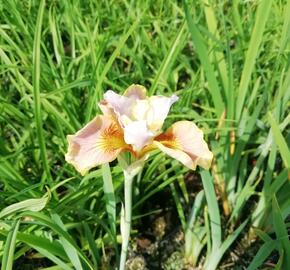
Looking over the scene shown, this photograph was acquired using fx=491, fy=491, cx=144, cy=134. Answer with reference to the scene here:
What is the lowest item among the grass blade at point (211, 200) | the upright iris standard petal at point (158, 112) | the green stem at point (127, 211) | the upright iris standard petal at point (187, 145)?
the grass blade at point (211, 200)

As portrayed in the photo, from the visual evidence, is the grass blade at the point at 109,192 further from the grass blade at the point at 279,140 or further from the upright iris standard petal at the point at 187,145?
the grass blade at the point at 279,140

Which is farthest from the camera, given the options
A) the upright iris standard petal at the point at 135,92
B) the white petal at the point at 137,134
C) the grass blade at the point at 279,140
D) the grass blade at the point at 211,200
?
the grass blade at the point at 211,200

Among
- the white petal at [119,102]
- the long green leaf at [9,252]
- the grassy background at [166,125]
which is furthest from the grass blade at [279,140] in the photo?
the long green leaf at [9,252]

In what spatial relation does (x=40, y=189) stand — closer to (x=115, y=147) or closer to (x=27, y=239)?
(x=27, y=239)

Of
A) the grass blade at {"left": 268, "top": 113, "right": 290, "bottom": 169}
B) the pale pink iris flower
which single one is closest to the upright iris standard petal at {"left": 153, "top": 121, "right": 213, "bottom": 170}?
the pale pink iris flower

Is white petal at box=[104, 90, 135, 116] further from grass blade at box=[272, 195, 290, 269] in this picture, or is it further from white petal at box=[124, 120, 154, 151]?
grass blade at box=[272, 195, 290, 269]

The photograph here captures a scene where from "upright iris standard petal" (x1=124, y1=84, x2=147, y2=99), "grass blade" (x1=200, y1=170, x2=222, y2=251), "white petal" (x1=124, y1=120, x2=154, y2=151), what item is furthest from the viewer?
"grass blade" (x1=200, y1=170, x2=222, y2=251)

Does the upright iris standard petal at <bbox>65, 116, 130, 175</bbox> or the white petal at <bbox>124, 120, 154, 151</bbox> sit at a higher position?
the white petal at <bbox>124, 120, 154, 151</bbox>

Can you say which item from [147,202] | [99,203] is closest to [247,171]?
[147,202]

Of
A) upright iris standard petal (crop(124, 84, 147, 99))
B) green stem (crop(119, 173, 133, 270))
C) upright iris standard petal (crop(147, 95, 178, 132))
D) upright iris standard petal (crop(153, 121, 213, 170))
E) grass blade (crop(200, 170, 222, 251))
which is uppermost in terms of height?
upright iris standard petal (crop(124, 84, 147, 99))

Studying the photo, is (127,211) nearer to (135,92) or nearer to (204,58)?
(135,92)
